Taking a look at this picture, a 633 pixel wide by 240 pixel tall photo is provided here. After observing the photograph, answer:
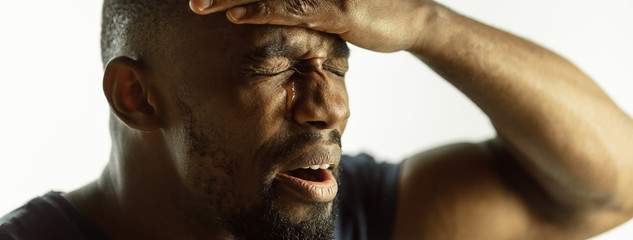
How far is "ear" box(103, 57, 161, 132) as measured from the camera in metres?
1.78

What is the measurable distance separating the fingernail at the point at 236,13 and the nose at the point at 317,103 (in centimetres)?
24

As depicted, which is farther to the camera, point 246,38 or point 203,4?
point 246,38

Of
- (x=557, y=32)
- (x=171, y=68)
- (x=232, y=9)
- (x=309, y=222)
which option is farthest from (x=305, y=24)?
(x=557, y=32)

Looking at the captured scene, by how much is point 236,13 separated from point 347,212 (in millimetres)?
848

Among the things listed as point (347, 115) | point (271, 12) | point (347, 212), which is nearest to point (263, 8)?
point (271, 12)

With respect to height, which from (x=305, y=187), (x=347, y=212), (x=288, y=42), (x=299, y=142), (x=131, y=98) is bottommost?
(x=347, y=212)

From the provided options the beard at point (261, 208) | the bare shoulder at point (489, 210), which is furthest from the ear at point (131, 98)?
the bare shoulder at point (489, 210)

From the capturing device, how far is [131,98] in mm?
1813

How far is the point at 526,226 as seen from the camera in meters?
2.05

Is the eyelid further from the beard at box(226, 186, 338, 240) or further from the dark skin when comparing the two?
the beard at box(226, 186, 338, 240)

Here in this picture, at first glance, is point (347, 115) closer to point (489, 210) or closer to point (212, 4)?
point (212, 4)

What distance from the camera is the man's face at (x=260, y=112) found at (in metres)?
1.65

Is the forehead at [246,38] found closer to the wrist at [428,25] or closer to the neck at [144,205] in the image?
the wrist at [428,25]

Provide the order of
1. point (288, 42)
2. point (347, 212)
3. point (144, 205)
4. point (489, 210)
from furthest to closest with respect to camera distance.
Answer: point (347, 212)
point (489, 210)
point (144, 205)
point (288, 42)
